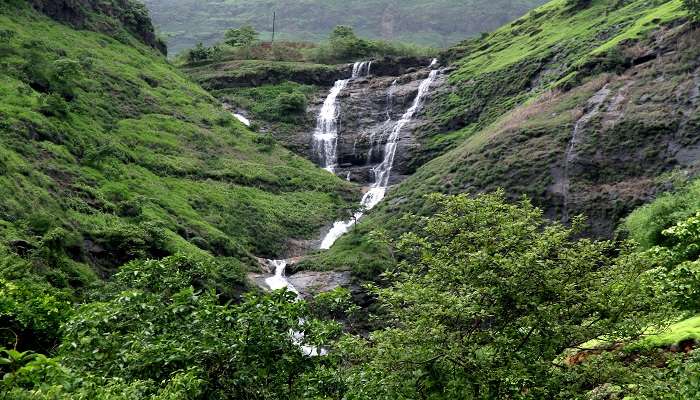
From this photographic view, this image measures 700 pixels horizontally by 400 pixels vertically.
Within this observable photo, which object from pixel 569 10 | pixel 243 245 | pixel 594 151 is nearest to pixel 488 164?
pixel 594 151

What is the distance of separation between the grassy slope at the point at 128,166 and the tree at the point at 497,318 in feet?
72.6

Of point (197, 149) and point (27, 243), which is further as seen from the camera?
point (197, 149)

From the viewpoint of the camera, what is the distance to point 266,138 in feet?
232

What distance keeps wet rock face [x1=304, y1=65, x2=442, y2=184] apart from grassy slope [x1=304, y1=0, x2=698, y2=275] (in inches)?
172

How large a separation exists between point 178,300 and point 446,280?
16.2 feet

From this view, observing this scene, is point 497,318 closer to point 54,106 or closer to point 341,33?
point 54,106

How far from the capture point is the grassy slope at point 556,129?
41125 mm

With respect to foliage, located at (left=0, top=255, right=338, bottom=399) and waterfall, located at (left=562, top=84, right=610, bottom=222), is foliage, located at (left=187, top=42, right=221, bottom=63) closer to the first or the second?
waterfall, located at (left=562, top=84, right=610, bottom=222)

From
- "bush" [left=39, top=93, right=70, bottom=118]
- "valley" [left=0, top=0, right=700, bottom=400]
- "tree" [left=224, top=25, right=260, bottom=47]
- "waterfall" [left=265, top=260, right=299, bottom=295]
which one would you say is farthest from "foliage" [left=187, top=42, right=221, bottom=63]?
"waterfall" [left=265, top=260, right=299, bottom=295]

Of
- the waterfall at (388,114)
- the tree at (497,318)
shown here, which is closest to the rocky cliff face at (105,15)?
the waterfall at (388,114)

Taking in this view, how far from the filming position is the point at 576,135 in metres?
45.7

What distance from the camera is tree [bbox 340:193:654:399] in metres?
10.4

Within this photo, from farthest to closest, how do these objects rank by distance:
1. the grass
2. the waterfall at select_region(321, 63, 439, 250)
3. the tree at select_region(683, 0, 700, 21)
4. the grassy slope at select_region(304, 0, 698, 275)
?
1. the waterfall at select_region(321, 63, 439, 250)
2. the tree at select_region(683, 0, 700, 21)
3. the grassy slope at select_region(304, 0, 698, 275)
4. the grass

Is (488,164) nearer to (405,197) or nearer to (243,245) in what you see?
(405,197)
